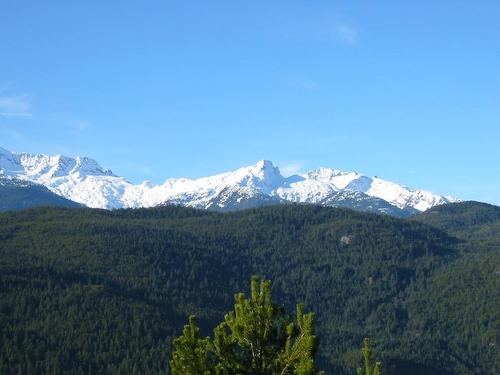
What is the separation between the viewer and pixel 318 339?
3894cm

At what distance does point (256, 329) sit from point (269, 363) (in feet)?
6.64

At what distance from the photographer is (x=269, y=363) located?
4056 centimetres

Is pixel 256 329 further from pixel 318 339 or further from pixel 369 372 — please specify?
pixel 369 372

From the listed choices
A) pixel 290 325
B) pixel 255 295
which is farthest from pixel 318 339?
pixel 255 295

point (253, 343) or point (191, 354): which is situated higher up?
point (253, 343)

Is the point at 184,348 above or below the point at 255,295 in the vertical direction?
below

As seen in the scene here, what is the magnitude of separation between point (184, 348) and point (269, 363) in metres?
4.86

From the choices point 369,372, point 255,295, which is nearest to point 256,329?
point 255,295

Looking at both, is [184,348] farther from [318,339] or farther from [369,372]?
[369,372]

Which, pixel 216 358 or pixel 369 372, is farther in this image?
pixel 216 358

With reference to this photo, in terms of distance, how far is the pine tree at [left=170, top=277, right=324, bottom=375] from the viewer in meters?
39.1

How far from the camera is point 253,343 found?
133 ft

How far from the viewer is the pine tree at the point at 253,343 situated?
128 feet

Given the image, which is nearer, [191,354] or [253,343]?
[191,354]
